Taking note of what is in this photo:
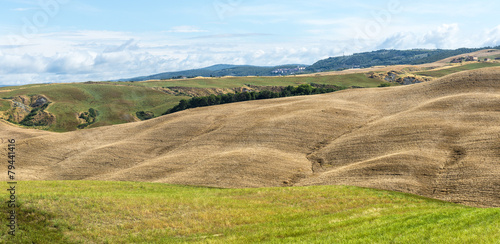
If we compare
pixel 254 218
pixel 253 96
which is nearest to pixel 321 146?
pixel 254 218

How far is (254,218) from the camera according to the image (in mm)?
32594

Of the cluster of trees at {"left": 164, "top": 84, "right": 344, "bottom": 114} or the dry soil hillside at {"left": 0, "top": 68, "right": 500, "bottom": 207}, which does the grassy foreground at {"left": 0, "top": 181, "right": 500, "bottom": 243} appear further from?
the cluster of trees at {"left": 164, "top": 84, "right": 344, "bottom": 114}

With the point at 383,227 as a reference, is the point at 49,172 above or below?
below

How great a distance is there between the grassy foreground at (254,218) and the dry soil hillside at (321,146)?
8.78m

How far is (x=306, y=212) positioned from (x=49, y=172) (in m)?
55.5

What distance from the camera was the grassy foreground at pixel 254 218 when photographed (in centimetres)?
2312

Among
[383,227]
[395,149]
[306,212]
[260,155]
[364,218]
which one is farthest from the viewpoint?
[260,155]

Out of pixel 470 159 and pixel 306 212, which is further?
pixel 470 159

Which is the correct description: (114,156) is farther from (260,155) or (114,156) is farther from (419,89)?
(419,89)

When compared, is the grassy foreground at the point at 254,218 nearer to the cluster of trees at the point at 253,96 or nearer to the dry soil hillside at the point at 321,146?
the dry soil hillside at the point at 321,146

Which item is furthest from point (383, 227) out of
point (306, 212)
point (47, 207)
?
point (47, 207)

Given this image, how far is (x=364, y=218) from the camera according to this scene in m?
29.8

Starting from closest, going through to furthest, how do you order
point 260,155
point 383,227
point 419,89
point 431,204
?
point 383,227
point 431,204
point 260,155
point 419,89

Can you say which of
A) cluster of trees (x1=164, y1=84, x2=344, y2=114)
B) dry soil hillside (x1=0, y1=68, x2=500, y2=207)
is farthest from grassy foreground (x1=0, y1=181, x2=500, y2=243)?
cluster of trees (x1=164, y1=84, x2=344, y2=114)
